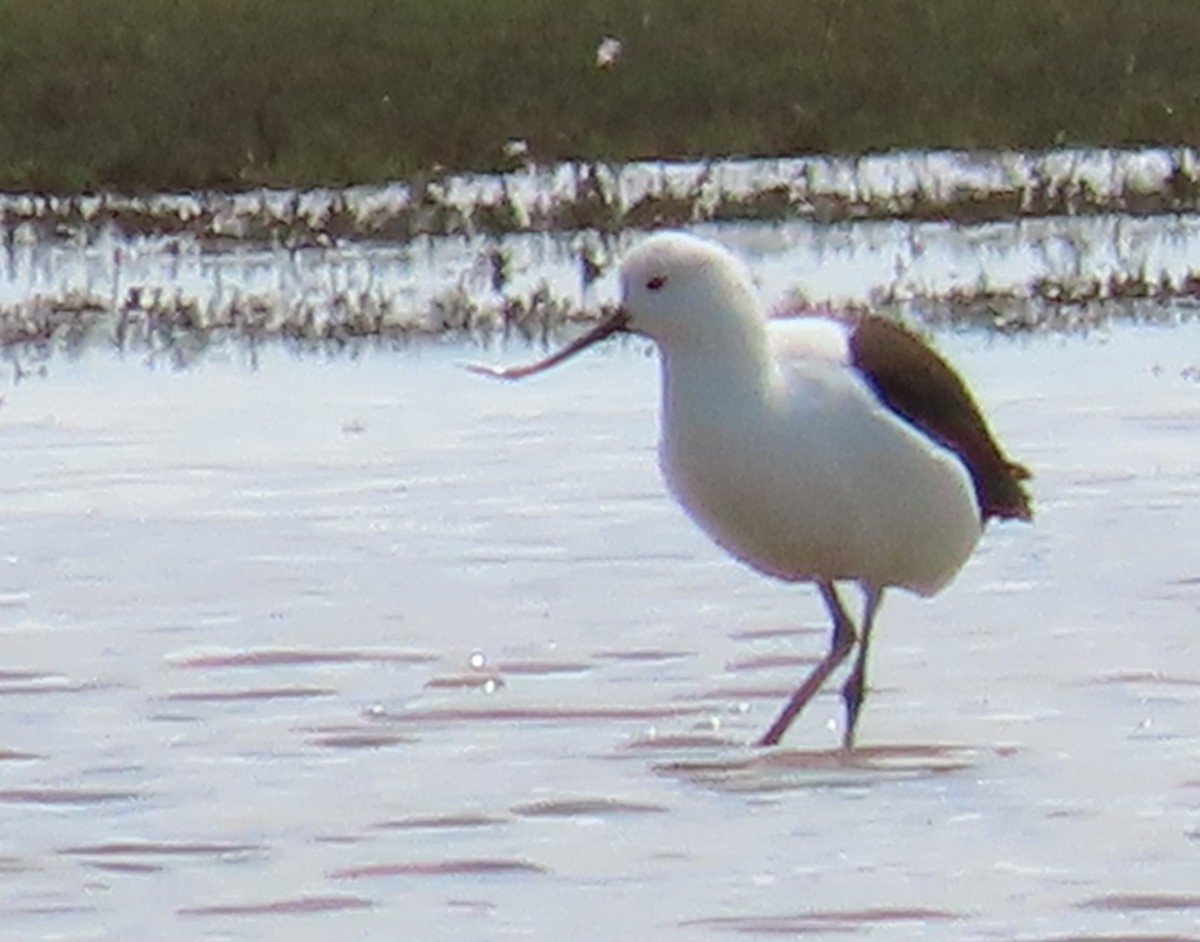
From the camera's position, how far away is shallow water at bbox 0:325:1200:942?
→ 24.8 feet

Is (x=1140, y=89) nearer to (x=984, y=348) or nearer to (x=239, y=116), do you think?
(x=239, y=116)

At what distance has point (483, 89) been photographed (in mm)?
28797

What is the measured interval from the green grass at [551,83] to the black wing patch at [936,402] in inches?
612

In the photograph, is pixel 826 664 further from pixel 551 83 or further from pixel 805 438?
pixel 551 83

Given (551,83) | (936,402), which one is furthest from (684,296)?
(551,83)

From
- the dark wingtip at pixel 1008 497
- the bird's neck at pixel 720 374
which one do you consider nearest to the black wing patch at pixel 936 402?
the dark wingtip at pixel 1008 497

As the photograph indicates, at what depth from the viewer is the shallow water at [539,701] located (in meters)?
7.57

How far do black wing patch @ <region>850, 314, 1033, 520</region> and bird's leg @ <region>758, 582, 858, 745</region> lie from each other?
1.36 ft

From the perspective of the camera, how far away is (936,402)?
31.1ft

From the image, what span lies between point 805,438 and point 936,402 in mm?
522

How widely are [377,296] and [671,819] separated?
10296mm

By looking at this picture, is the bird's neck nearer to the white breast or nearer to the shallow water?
the white breast

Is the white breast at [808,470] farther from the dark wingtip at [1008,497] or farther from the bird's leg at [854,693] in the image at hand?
the dark wingtip at [1008,497]

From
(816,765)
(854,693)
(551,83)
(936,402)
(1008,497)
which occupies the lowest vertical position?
(816,765)
